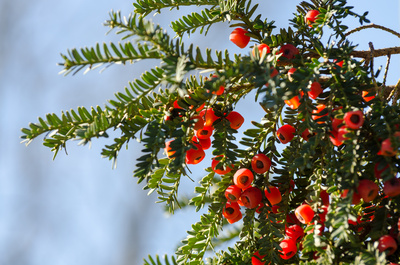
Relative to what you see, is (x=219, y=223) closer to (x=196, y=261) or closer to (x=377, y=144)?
(x=196, y=261)

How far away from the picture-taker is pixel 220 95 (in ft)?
2.09

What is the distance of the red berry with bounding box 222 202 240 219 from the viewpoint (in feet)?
2.11

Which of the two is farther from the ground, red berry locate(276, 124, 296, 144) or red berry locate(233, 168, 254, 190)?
red berry locate(276, 124, 296, 144)

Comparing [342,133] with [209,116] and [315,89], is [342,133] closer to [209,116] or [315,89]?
[315,89]

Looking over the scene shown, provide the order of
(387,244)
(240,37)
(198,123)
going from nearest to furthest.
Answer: (387,244)
(198,123)
(240,37)

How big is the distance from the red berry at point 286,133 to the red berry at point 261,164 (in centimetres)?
4

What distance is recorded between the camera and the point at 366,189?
51 cm

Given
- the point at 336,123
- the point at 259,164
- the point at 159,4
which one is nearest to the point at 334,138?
Answer: the point at 336,123

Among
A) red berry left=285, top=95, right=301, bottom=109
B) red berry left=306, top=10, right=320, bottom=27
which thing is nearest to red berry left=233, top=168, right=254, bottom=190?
red berry left=285, top=95, right=301, bottom=109

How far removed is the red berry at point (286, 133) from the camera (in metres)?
0.64

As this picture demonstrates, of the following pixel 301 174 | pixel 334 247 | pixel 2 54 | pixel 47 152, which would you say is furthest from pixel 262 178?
pixel 2 54

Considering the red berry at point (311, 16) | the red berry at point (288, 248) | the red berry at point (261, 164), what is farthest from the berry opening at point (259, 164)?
the red berry at point (311, 16)

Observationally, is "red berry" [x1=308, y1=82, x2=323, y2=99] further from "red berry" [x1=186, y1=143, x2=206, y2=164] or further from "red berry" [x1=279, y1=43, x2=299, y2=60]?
"red berry" [x1=186, y1=143, x2=206, y2=164]

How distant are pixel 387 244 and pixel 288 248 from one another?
0.13 m
